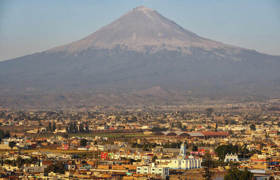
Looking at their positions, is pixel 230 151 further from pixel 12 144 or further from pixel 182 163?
pixel 12 144

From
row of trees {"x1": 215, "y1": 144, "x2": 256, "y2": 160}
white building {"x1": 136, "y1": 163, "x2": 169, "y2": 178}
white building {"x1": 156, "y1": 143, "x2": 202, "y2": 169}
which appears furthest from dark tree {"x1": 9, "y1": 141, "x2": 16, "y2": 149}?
white building {"x1": 136, "y1": 163, "x2": 169, "y2": 178}

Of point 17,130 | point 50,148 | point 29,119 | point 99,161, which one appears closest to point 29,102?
point 29,119

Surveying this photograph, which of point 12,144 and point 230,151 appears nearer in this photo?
point 230,151

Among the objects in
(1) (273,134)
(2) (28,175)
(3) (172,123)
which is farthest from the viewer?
(3) (172,123)

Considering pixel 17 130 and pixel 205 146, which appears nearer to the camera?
pixel 205 146

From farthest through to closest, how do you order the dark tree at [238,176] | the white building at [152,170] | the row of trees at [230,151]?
the row of trees at [230,151]
the white building at [152,170]
the dark tree at [238,176]

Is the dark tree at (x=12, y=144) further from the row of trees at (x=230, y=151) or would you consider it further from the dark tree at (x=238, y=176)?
the dark tree at (x=238, y=176)

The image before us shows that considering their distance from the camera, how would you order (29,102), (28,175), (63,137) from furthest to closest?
(29,102), (63,137), (28,175)

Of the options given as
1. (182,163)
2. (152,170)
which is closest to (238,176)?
(152,170)

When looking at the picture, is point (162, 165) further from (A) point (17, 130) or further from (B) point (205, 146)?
(A) point (17, 130)

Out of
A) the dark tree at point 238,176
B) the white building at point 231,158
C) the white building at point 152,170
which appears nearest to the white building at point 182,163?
the white building at point 152,170

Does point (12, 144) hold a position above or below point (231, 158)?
above
